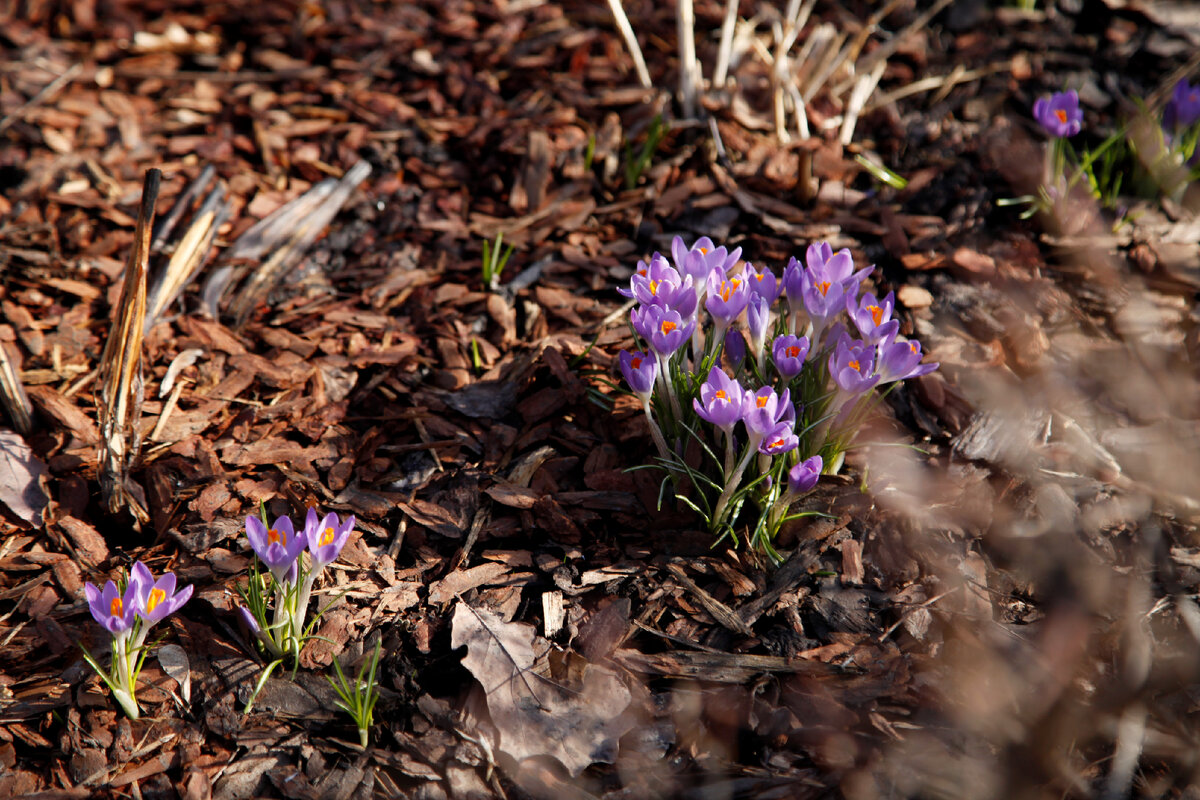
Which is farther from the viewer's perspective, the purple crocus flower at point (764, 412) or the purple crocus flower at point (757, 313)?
the purple crocus flower at point (757, 313)

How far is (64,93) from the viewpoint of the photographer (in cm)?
350

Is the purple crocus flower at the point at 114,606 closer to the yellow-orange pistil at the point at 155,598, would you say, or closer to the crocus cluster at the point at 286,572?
the yellow-orange pistil at the point at 155,598

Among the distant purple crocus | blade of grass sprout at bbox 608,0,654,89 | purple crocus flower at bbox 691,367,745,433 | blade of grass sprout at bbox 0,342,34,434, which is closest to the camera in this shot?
purple crocus flower at bbox 691,367,745,433

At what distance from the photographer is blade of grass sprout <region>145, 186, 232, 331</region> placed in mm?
2648

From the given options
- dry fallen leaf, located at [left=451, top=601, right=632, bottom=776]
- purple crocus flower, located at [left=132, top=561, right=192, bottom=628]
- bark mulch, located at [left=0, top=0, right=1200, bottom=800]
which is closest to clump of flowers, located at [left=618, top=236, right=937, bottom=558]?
bark mulch, located at [left=0, top=0, right=1200, bottom=800]

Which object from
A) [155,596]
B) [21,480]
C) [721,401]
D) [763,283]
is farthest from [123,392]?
[763,283]

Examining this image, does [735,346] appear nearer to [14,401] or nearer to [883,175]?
[883,175]

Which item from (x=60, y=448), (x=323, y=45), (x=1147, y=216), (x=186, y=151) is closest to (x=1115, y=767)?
(x=1147, y=216)

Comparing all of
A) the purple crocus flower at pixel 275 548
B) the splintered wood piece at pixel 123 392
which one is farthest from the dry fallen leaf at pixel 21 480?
the purple crocus flower at pixel 275 548

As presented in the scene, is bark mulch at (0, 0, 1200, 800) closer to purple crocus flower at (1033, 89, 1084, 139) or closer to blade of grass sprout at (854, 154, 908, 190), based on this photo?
blade of grass sprout at (854, 154, 908, 190)

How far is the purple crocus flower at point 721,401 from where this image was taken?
5.93ft

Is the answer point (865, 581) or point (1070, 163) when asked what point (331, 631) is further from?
point (1070, 163)

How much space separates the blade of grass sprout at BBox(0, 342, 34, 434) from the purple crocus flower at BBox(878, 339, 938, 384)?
7.58ft

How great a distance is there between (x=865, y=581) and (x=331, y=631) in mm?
1315
